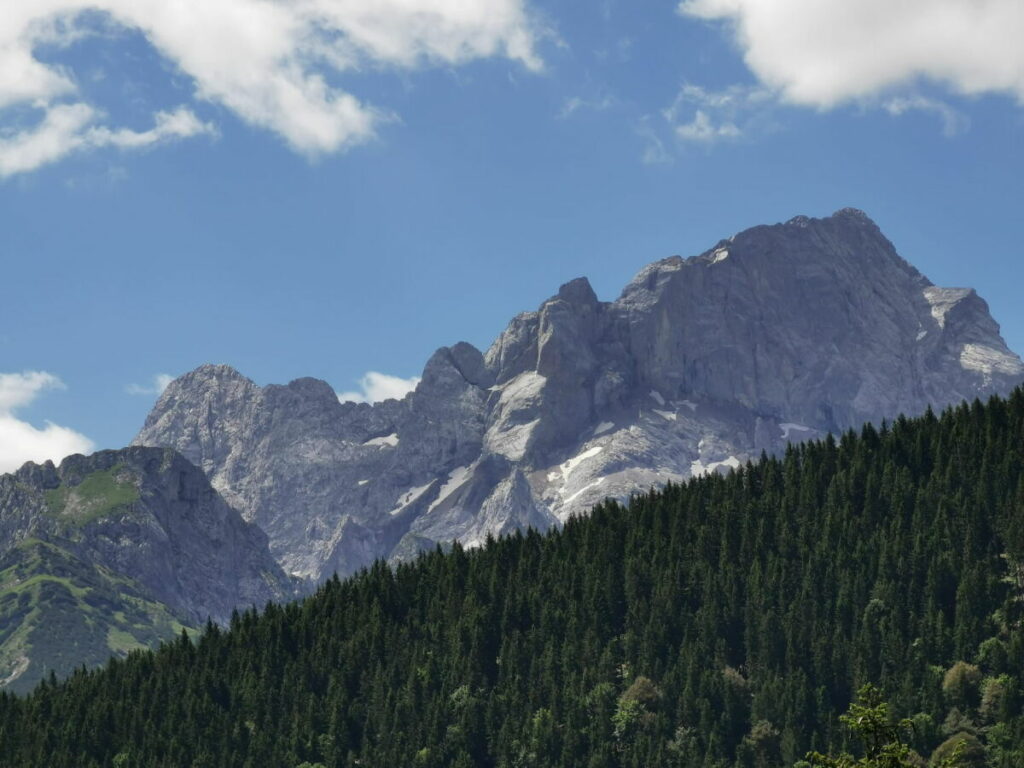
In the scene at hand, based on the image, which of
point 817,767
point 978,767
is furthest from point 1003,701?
point 817,767

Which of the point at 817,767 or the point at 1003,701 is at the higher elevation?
the point at 1003,701

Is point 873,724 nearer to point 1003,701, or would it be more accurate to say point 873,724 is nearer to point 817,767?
point 817,767

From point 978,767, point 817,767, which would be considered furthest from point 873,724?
point 978,767

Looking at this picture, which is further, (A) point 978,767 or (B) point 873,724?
(A) point 978,767

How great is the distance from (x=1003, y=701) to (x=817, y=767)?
137328 millimetres

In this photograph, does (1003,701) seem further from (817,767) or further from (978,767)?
(817,767)

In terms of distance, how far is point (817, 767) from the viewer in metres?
72.8

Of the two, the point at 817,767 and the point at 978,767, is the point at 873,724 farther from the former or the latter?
the point at 978,767

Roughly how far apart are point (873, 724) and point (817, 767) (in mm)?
3541

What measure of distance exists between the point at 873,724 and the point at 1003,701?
13828 cm

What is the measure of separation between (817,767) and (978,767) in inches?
5128

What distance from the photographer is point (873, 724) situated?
7138cm

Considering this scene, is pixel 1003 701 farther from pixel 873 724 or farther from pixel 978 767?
pixel 873 724

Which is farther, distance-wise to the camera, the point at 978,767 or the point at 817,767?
the point at 978,767
